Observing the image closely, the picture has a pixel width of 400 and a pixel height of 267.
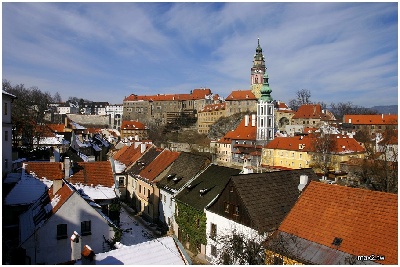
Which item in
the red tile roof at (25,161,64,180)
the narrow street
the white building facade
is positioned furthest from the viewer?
the narrow street

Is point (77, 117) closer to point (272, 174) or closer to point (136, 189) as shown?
point (136, 189)

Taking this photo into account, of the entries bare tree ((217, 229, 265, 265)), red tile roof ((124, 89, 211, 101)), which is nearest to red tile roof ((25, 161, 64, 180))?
bare tree ((217, 229, 265, 265))

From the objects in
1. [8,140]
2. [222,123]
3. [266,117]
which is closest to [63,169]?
[8,140]

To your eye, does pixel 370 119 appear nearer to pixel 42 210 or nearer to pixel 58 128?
pixel 58 128

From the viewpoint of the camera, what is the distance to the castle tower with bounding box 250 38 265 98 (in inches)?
4615

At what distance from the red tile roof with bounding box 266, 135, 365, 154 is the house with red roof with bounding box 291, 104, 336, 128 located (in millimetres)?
36249

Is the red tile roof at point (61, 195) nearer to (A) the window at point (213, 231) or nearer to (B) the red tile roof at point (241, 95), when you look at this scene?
(A) the window at point (213, 231)

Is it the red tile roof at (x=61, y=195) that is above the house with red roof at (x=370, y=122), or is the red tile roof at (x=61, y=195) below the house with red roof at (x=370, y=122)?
below

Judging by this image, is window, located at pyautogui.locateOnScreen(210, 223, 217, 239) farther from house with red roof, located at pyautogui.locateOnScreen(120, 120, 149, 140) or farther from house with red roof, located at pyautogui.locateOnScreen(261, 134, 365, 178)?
house with red roof, located at pyautogui.locateOnScreen(120, 120, 149, 140)

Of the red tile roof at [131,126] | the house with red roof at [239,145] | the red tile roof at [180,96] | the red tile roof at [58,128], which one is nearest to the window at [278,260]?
the red tile roof at [58,128]

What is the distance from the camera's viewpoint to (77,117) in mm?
125438

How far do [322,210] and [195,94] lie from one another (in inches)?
4481

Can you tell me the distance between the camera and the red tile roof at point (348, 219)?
40.1ft

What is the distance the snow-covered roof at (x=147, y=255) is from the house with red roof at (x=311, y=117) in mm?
85014
